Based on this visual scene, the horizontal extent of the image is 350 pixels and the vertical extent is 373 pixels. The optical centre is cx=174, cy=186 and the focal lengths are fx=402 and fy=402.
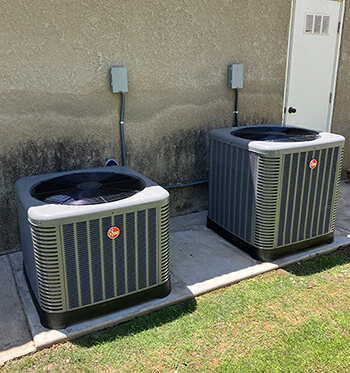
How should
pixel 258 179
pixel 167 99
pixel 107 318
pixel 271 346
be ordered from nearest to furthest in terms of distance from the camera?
pixel 271 346
pixel 107 318
pixel 258 179
pixel 167 99

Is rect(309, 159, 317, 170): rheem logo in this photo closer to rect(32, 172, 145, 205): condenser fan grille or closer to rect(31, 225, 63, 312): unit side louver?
rect(32, 172, 145, 205): condenser fan grille

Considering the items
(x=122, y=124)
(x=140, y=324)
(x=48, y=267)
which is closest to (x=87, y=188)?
(x=48, y=267)

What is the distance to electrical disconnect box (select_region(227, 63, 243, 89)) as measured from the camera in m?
4.12

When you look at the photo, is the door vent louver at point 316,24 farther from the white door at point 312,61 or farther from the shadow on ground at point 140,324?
the shadow on ground at point 140,324

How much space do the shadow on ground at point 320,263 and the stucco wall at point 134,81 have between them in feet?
4.67

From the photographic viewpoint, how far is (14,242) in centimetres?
359

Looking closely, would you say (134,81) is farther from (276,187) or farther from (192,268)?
(192,268)

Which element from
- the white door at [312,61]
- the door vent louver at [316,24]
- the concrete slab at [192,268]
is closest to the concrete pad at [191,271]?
the concrete slab at [192,268]

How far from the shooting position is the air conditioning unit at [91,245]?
241cm

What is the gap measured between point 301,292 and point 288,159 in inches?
40.3

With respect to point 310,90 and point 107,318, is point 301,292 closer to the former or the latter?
point 107,318

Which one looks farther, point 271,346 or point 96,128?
point 96,128

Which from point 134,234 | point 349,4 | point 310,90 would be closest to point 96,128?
point 134,234

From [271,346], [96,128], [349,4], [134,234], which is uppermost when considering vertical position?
[349,4]
